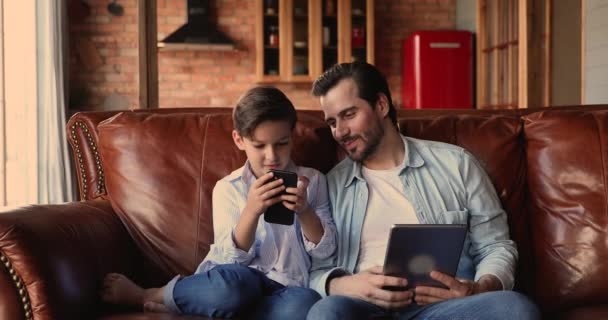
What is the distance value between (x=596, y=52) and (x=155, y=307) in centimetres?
311

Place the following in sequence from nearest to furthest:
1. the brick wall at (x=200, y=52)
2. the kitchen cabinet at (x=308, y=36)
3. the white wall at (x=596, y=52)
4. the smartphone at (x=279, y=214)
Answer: the smartphone at (x=279, y=214)
the white wall at (x=596, y=52)
the brick wall at (x=200, y=52)
the kitchen cabinet at (x=308, y=36)

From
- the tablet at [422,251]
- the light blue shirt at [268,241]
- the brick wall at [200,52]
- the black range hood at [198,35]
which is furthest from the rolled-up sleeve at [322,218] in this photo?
the black range hood at [198,35]

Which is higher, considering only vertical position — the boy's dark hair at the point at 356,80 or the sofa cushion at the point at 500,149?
the boy's dark hair at the point at 356,80

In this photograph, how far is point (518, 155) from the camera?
2.03 meters

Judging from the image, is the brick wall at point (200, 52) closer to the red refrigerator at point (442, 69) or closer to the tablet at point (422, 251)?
the red refrigerator at point (442, 69)

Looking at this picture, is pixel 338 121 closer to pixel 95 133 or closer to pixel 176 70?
pixel 95 133

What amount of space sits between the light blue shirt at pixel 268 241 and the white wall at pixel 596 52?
253 cm

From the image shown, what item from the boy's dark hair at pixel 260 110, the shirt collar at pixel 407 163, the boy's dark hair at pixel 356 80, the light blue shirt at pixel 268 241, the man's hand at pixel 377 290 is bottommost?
the man's hand at pixel 377 290

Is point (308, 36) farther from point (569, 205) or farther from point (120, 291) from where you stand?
point (120, 291)

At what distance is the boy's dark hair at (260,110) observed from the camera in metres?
1.78

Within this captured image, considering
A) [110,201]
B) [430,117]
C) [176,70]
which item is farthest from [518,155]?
[176,70]

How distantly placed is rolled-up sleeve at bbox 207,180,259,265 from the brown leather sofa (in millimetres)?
119

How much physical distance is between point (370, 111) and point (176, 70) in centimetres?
556

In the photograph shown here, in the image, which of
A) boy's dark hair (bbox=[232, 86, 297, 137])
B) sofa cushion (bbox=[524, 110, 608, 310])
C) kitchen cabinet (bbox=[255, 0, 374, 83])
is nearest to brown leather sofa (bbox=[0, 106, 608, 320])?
sofa cushion (bbox=[524, 110, 608, 310])
